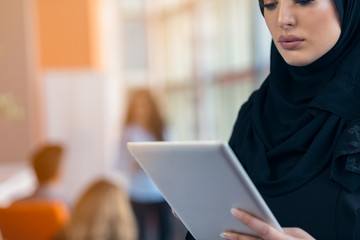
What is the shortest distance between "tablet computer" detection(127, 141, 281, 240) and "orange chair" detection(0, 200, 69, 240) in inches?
96.2

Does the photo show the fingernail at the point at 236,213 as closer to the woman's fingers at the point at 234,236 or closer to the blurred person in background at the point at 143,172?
the woman's fingers at the point at 234,236

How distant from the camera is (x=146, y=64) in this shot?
39.9 feet

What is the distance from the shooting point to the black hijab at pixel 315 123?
1.38 m

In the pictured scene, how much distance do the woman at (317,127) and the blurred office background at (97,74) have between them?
4.69 meters

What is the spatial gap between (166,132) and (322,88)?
4233 millimetres

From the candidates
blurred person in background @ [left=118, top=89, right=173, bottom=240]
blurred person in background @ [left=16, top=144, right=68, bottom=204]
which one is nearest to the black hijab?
Result: blurred person in background @ [left=16, top=144, right=68, bottom=204]

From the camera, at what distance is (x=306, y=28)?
55.3 inches

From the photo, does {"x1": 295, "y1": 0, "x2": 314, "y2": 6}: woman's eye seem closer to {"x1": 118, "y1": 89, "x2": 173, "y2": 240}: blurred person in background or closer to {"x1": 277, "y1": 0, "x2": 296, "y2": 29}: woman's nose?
{"x1": 277, "y1": 0, "x2": 296, "y2": 29}: woman's nose

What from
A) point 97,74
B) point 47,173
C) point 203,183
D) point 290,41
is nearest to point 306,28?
point 290,41

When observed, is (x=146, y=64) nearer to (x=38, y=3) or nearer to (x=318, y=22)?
(x=38, y=3)

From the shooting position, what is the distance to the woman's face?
140cm

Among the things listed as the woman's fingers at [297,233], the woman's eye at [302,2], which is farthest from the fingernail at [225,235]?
the woman's eye at [302,2]

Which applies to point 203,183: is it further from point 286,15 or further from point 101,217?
point 101,217

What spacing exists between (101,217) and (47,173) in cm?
94
